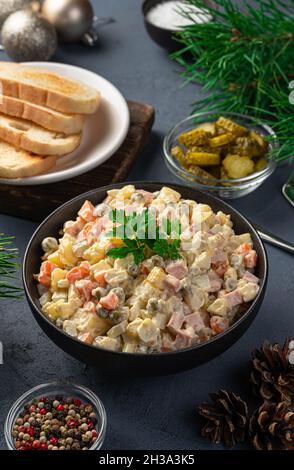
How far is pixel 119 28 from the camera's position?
378 centimetres

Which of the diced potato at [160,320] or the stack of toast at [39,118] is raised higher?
the diced potato at [160,320]

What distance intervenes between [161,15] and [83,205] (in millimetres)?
1522

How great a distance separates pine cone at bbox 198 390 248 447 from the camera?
82.7 inches

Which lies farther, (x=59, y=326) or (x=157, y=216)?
(x=157, y=216)

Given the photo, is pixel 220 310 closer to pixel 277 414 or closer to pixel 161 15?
pixel 277 414

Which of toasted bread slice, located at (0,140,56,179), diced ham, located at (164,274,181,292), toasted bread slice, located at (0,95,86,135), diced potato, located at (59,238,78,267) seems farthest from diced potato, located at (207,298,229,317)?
toasted bread slice, located at (0,95,86,135)

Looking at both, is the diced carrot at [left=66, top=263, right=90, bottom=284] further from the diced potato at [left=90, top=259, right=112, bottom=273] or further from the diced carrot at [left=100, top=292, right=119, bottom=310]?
the diced carrot at [left=100, top=292, right=119, bottom=310]

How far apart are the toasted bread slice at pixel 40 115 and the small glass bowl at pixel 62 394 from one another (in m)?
1.12

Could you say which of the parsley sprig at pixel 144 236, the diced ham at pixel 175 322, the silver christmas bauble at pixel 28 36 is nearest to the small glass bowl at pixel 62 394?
the diced ham at pixel 175 322

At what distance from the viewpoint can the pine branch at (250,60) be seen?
2988 mm

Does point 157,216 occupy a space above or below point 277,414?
above

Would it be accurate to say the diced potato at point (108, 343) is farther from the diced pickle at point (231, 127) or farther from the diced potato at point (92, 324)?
the diced pickle at point (231, 127)

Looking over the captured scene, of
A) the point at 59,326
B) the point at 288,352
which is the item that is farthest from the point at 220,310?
the point at 59,326

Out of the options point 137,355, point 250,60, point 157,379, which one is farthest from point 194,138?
point 137,355
